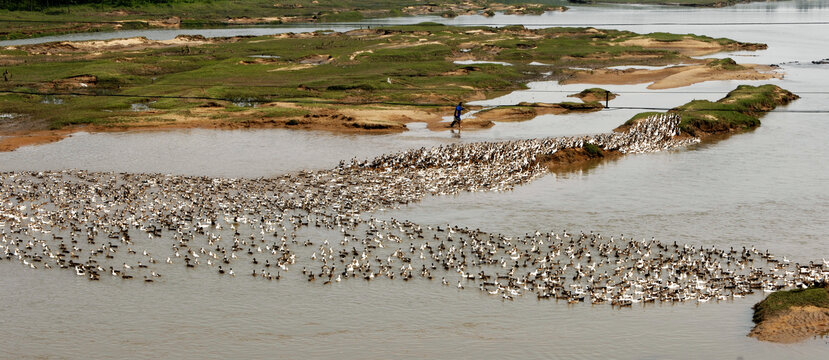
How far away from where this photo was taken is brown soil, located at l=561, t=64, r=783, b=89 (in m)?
70.3

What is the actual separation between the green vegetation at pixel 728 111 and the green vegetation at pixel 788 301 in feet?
88.1

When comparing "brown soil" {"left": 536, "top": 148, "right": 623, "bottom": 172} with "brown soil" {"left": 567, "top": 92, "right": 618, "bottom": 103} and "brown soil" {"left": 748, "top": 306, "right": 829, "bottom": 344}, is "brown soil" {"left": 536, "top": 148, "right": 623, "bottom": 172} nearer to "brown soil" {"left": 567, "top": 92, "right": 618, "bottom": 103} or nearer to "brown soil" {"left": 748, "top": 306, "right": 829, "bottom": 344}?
"brown soil" {"left": 748, "top": 306, "right": 829, "bottom": 344}

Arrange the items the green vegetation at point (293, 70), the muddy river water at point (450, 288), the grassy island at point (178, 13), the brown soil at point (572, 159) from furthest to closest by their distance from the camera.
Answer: the grassy island at point (178, 13)
the green vegetation at point (293, 70)
the brown soil at point (572, 159)
the muddy river water at point (450, 288)

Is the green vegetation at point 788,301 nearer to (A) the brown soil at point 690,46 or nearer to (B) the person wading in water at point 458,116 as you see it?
(B) the person wading in water at point 458,116

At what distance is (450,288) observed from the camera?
23.7 m

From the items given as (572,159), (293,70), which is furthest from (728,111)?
(293,70)

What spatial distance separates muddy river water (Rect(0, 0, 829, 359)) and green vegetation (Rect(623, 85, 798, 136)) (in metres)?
1.40

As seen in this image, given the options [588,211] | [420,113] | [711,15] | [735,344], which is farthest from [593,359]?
[711,15]

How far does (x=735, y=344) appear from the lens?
795 inches

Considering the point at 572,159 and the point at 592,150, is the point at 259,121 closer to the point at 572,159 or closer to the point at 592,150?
the point at 572,159

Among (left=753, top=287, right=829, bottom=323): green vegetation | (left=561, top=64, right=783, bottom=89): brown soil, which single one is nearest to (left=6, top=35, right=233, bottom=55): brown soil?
(left=561, top=64, right=783, bottom=89): brown soil

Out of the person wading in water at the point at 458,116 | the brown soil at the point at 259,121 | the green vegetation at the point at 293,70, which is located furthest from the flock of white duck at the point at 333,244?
the green vegetation at the point at 293,70

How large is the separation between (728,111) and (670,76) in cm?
2206

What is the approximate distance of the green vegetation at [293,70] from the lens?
58.1 metres
